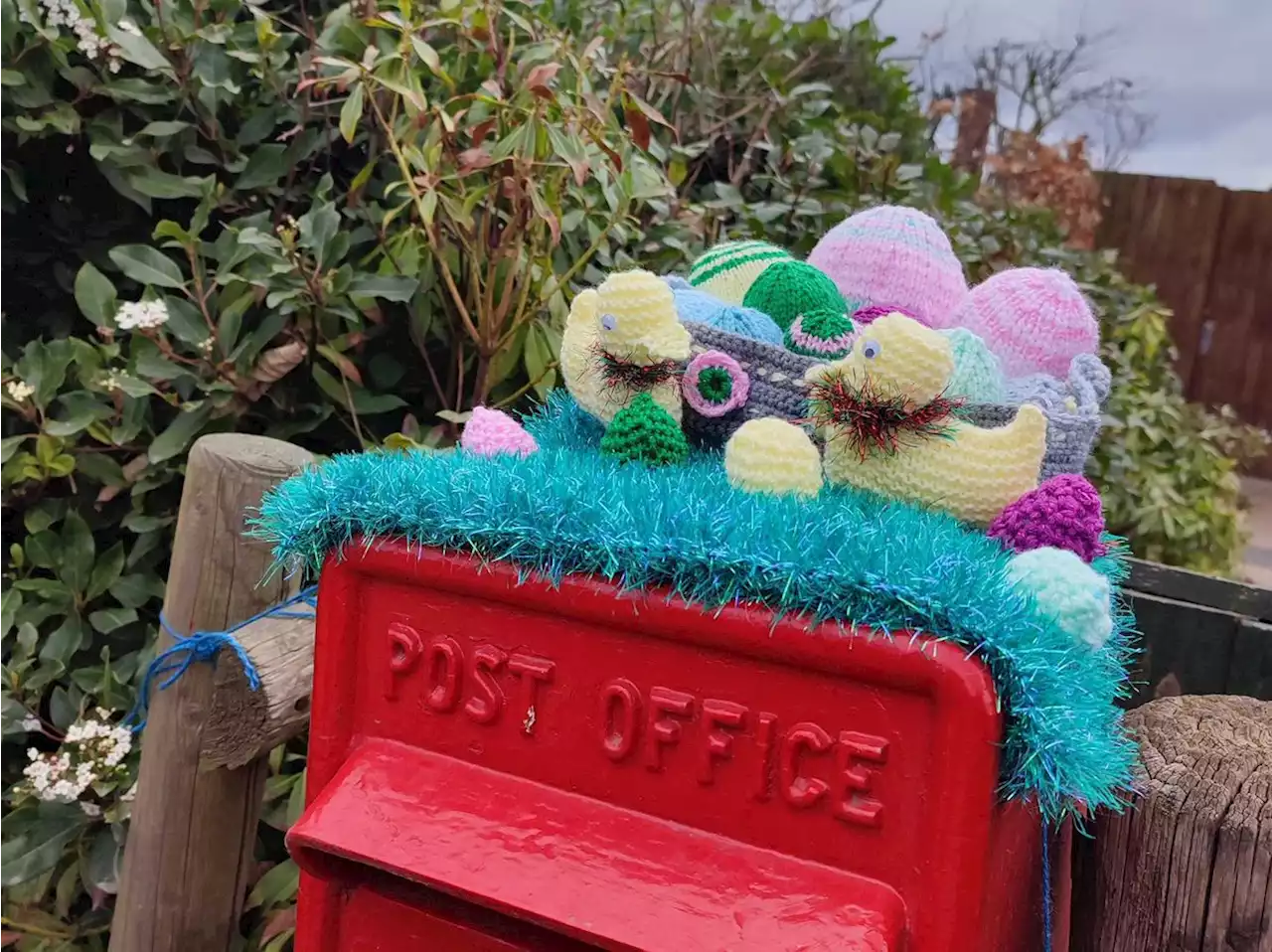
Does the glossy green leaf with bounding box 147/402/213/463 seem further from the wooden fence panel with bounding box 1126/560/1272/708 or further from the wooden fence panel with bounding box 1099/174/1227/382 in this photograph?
the wooden fence panel with bounding box 1099/174/1227/382

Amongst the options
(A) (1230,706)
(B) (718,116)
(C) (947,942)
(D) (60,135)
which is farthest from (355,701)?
(B) (718,116)

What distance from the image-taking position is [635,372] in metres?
0.94

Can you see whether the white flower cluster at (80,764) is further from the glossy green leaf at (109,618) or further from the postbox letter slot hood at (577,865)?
the postbox letter slot hood at (577,865)

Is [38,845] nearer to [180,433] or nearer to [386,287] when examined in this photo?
[180,433]

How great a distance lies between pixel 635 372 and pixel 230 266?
3.55ft

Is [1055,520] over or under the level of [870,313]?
under

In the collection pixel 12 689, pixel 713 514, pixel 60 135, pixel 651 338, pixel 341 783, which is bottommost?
pixel 12 689

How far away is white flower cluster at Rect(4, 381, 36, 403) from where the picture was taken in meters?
1.64

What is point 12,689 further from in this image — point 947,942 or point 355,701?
point 947,942

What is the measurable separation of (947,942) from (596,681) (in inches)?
12.4

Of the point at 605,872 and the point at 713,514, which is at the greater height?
the point at 713,514

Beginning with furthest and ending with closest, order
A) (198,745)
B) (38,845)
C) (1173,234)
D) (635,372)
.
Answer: (1173,234), (38,845), (198,745), (635,372)

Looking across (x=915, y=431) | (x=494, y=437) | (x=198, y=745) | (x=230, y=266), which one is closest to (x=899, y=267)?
(x=915, y=431)

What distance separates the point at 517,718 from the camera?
84 cm
